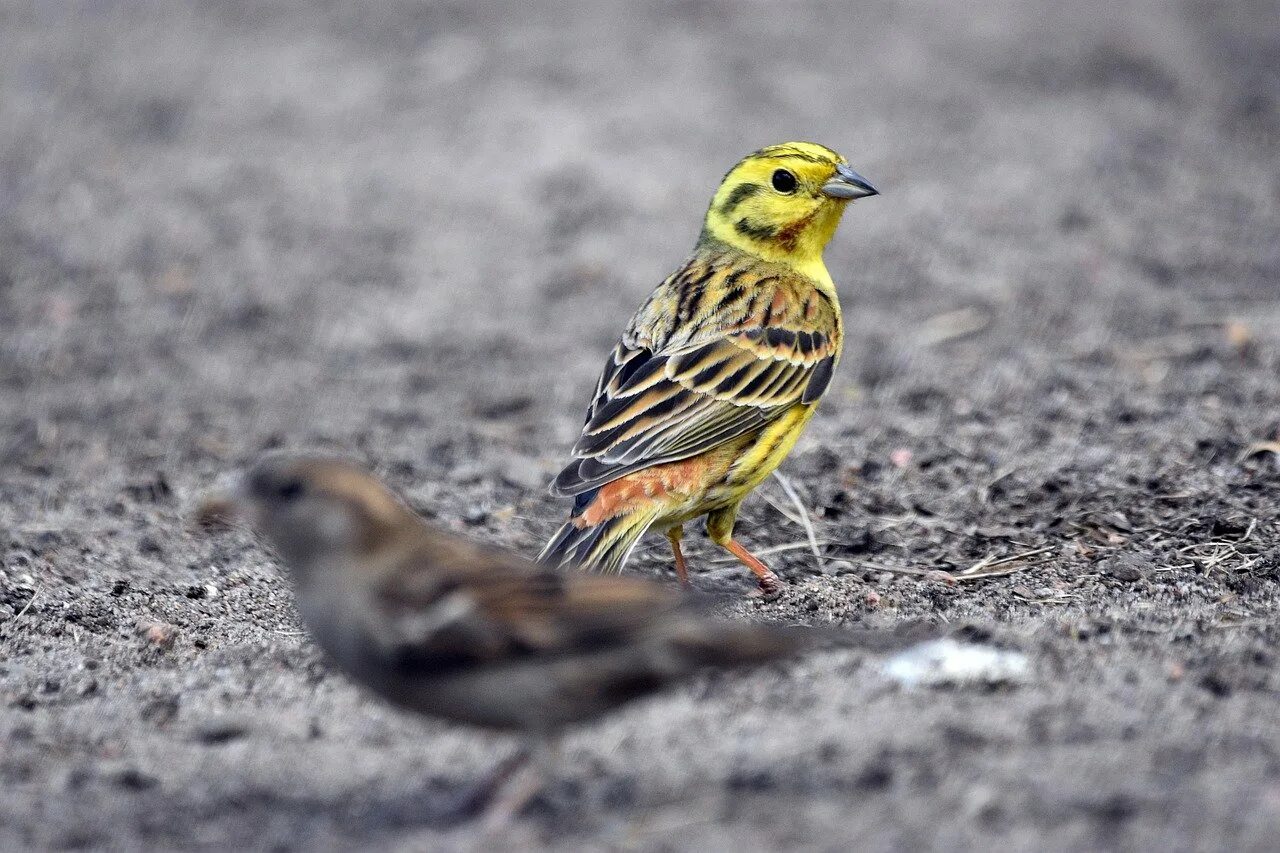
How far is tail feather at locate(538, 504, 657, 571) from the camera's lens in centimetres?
575

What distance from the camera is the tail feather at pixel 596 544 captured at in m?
5.75

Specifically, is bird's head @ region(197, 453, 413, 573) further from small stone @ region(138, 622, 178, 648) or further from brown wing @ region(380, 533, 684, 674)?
small stone @ region(138, 622, 178, 648)

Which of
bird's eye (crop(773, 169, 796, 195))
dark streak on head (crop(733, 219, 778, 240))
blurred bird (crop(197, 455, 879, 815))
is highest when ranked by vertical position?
bird's eye (crop(773, 169, 796, 195))

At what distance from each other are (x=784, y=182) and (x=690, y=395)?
3.83ft

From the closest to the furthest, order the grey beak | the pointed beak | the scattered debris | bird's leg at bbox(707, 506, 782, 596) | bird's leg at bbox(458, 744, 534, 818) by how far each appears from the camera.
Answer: bird's leg at bbox(458, 744, 534, 818), the pointed beak, the scattered debris, bird's leg at bbox(707, 506, 782, 596), the grey beak

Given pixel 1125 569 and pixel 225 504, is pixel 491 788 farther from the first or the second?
pixel 1125 569

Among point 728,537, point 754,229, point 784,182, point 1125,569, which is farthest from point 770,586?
point 784,182

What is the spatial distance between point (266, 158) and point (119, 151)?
46.1 inches

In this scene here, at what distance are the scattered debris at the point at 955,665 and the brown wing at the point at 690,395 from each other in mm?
1366

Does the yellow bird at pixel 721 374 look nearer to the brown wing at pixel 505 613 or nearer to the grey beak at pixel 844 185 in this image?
the grey beak at pixel 844 185

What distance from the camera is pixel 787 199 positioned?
275 inches

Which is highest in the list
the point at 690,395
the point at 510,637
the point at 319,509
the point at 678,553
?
the point at 319,509

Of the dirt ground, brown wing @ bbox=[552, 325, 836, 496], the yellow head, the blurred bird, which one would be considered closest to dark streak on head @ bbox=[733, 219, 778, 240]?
the yellow head

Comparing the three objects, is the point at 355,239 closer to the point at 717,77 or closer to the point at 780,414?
the point at 717,77
